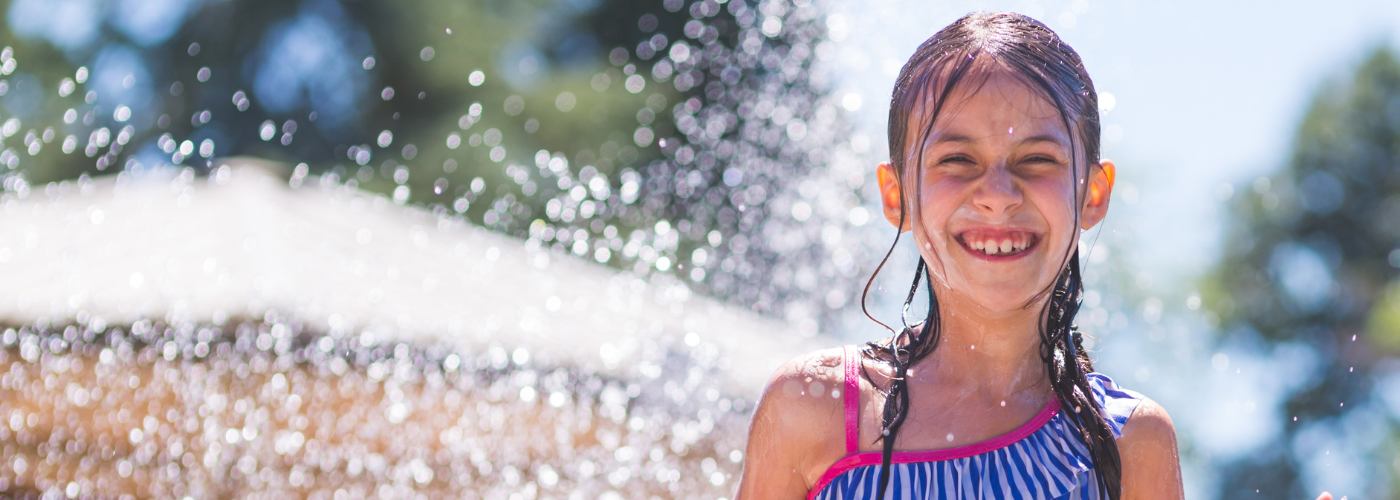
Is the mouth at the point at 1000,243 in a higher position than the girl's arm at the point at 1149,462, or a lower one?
higher

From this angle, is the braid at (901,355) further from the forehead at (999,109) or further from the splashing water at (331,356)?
the splashing water at (331,356)

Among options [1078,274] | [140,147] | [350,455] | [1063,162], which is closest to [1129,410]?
[1078,274]

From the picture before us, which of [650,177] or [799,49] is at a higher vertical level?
[799,49]

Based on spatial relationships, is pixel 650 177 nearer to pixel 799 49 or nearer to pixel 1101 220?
pixel 799 49

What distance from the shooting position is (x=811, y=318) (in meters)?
11.3

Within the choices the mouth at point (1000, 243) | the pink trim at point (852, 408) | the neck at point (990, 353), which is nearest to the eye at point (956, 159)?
the mouth at point (1000, 243)

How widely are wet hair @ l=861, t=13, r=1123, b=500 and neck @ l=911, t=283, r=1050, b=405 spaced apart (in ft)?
0.09

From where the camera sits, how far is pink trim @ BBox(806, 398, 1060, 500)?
148 centimetres

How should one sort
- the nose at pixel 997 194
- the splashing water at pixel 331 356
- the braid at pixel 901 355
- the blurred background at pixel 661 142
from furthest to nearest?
the blurred background at pixel 661 142, the splashing water at pixel 331 356, the braid at pixel 901 355, the nose at pixel 997 194

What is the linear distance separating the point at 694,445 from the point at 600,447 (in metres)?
0.47

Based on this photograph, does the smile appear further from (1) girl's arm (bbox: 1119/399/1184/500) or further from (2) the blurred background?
(2) the blurred background

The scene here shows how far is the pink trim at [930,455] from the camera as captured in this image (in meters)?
1.48

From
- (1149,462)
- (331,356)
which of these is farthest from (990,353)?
(331,356)

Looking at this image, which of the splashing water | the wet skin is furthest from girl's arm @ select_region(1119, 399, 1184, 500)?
the splashing water
